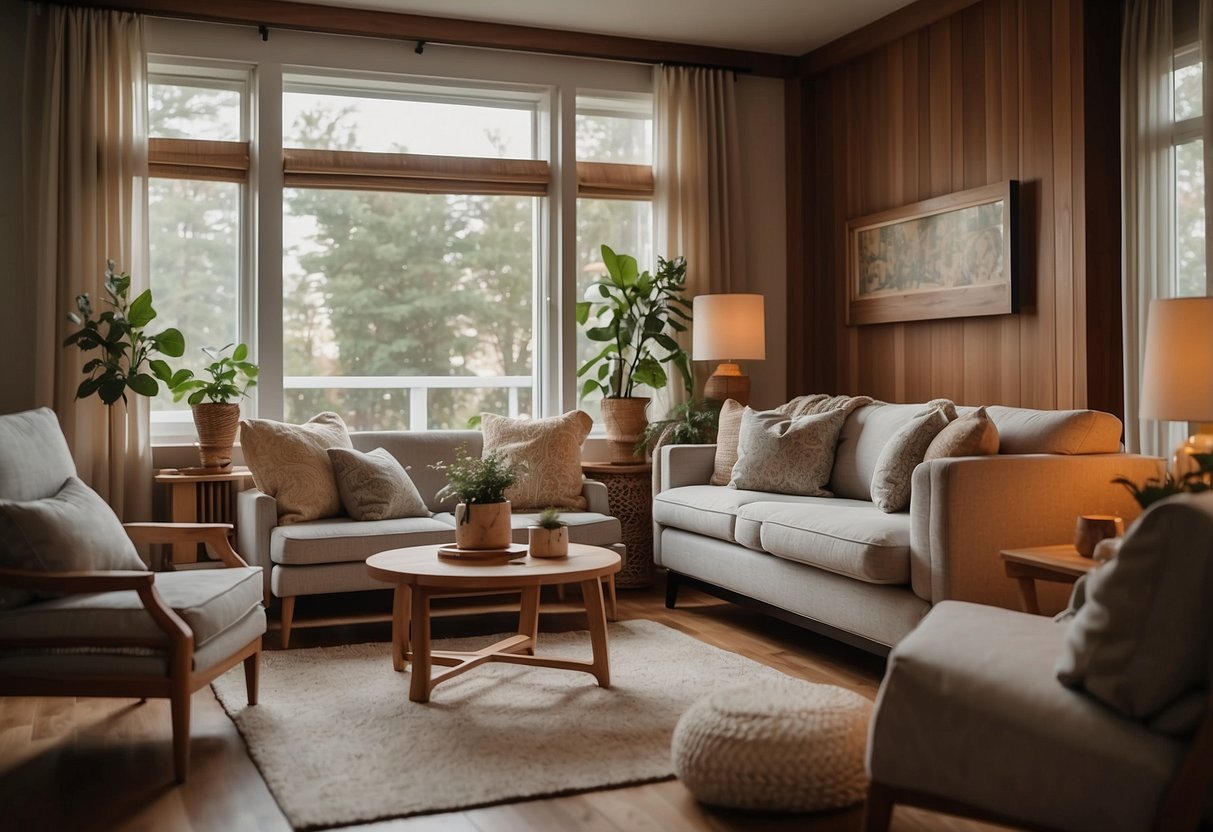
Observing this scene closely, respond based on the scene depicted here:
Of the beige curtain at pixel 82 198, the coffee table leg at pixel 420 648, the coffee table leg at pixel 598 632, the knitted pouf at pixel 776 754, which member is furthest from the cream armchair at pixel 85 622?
the beige curtain at pixel 82 198

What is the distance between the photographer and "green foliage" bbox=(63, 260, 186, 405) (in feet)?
15.0

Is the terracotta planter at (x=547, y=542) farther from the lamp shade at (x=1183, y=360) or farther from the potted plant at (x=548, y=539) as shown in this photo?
the lamp shade at (x=1183, y=360)

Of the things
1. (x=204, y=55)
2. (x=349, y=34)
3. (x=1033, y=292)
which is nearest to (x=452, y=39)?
(x=349, y=34)

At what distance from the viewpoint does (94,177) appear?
4855mm

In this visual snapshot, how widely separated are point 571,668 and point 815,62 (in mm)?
3958

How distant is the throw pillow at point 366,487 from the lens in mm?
4527

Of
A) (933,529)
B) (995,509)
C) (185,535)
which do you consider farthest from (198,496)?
(995,509)

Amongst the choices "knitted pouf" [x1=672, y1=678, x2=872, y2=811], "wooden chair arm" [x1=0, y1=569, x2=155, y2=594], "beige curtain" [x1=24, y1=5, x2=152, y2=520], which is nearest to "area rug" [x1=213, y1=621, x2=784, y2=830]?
"knitted pouf" [x1=672, y1=678, x2=872, y2=811]

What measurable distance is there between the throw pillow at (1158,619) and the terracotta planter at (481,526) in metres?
2.15

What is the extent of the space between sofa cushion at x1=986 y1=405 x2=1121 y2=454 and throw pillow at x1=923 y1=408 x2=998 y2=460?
0.10m

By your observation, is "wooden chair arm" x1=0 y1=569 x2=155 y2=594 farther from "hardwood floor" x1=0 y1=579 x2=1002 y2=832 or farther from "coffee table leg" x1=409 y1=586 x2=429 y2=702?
"coffee table leg" x1=409 y1=586 x2=429 y2=702

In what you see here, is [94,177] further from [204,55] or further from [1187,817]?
[1187,817]

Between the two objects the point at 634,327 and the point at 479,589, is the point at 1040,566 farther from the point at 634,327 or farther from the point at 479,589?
the point at 634,327

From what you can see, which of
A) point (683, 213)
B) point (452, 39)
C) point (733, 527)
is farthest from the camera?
point (683, 213)
